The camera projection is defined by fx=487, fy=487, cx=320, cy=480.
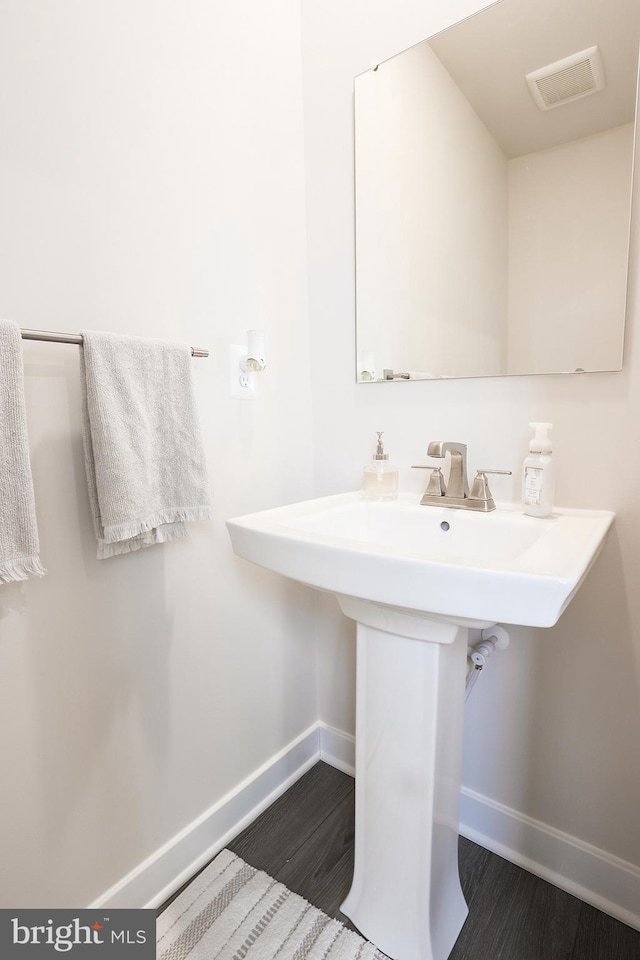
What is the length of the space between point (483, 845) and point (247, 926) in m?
0.59

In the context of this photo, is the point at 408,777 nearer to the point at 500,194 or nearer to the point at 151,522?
the point at 151,522

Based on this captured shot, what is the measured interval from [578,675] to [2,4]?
1.59 metres

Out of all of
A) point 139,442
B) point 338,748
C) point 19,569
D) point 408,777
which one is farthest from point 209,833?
point 139,442

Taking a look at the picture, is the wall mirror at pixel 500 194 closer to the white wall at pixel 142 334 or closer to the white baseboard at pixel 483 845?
the white wall at pixel 142 334

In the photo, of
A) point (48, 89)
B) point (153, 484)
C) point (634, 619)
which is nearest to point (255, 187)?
point (48, 89)

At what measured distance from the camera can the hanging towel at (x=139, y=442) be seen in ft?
2.70

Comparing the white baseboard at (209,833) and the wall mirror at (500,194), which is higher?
the wall mirror at (500,194)

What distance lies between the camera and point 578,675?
3.46 feet

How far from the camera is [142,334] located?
98cm

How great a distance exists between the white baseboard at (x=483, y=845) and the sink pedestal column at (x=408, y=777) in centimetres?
23

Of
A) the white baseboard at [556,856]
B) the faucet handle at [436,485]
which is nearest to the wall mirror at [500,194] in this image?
the faucet handle at [436,485]

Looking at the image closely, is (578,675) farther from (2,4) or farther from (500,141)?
(2,4)

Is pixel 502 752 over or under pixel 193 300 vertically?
under

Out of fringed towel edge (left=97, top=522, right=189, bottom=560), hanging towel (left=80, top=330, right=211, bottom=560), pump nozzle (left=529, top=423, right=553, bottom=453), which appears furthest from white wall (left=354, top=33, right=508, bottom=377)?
fringed towel edge (left=97, top=522, right=189, bottom=560)
